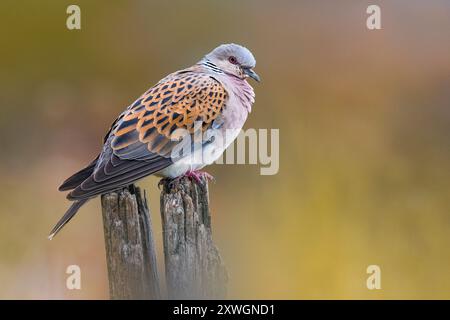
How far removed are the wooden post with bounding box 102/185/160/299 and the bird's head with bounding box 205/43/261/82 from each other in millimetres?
2194

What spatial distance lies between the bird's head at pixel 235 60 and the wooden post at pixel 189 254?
1.97m

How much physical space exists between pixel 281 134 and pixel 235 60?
170 cm

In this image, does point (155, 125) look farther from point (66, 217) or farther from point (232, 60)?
point (232, 60)

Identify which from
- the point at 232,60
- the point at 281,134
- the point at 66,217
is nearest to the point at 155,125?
the point at 66,217

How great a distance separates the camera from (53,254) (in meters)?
7.55

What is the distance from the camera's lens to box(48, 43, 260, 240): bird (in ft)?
18.8

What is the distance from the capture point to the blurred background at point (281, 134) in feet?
24.5

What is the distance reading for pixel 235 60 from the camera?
6.95 meters

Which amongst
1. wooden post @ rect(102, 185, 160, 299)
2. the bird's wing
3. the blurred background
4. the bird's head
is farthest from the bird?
the blurred background

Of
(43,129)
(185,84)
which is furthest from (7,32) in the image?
(185,84)

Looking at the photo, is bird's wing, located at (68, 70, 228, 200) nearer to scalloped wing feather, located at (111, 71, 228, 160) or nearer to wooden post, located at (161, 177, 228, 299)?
scalloped wing feather, located at (111, 71, 228, 160)

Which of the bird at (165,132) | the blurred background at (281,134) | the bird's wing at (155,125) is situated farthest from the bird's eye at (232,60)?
the blurred background at (281,134)

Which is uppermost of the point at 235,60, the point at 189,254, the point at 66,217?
the point at 235,60

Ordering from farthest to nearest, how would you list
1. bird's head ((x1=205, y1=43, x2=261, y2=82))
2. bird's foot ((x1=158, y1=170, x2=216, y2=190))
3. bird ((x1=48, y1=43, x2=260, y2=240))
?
bird's head ((x1=205, y1=43, x2=261, y2=82))
bird's foot ((x1=158, y1=170, x2=216, y2=190))
bird ((x1=48, y1=43, x2=260, y2=240))
